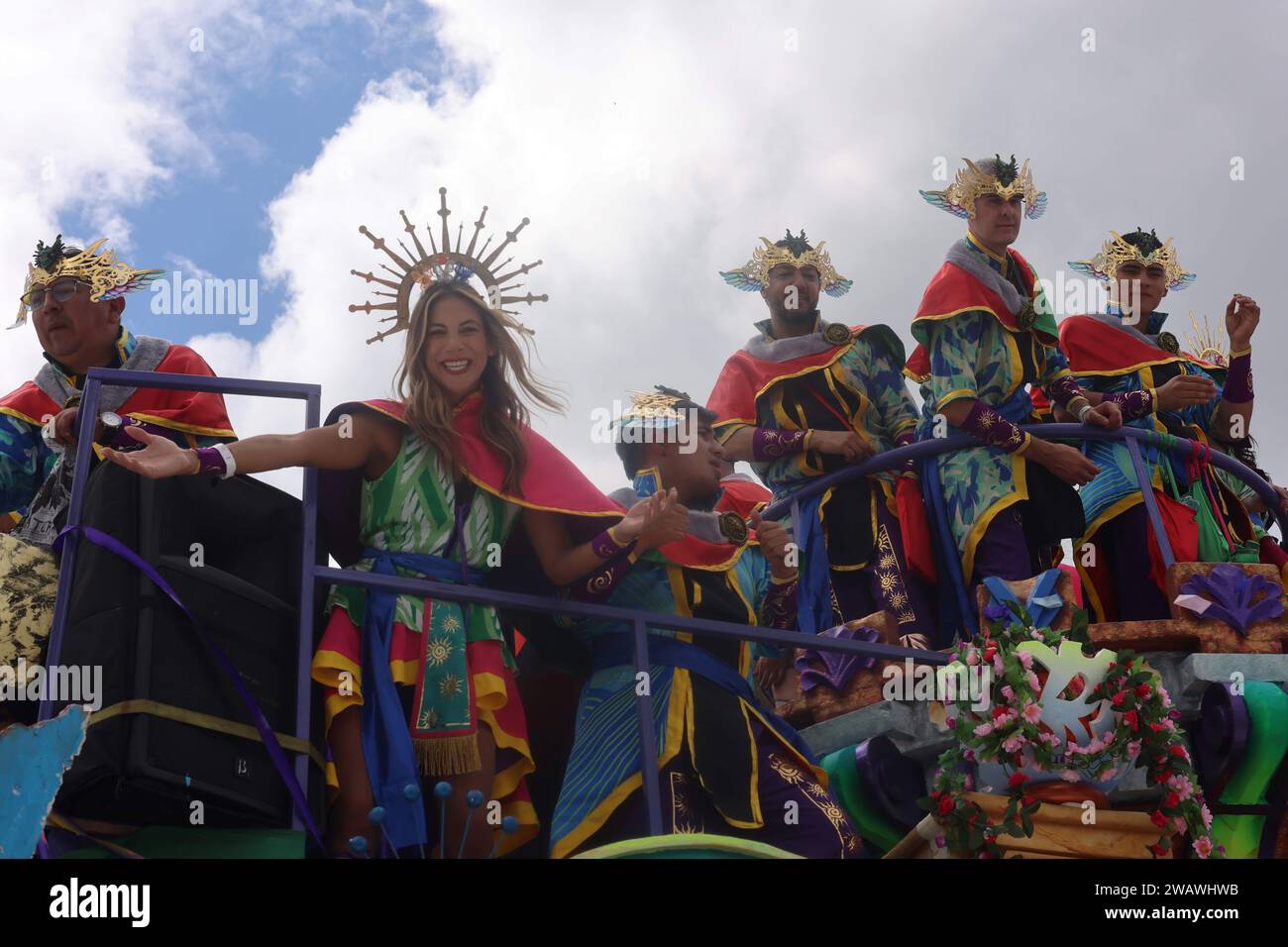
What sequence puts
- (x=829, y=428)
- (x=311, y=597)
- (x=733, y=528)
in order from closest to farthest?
1. (x=311, y=597)
2. (x=733, y=528)
3. (x=829, y=428)

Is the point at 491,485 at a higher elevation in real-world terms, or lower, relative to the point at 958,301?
lower

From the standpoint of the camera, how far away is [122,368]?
724 cm

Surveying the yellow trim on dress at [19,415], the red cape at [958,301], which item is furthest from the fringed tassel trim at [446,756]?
the red cape at [958,301]

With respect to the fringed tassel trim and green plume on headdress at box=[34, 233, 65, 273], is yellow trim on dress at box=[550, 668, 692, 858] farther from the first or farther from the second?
green plume on headdress at box=[34, 233, 65, 273]

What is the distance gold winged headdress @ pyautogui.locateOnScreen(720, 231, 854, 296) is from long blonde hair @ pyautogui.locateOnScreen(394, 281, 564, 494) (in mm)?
2843

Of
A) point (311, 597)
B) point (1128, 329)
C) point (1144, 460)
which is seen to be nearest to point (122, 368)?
point (311, 597)

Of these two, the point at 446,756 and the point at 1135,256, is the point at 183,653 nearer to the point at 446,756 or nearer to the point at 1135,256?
the point at 446,756

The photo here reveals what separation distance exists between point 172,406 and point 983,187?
4.47 meters

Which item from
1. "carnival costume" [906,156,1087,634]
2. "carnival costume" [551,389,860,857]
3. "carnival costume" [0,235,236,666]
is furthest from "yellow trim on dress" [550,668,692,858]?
"carnival costume" [906,156,1087,634]

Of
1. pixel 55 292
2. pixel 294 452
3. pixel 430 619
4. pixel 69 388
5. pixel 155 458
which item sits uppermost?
pixel 55 292

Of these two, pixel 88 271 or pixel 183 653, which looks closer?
pixel 183 653

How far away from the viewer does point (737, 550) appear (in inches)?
288

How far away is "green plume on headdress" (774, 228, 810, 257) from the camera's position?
9.66 metres
